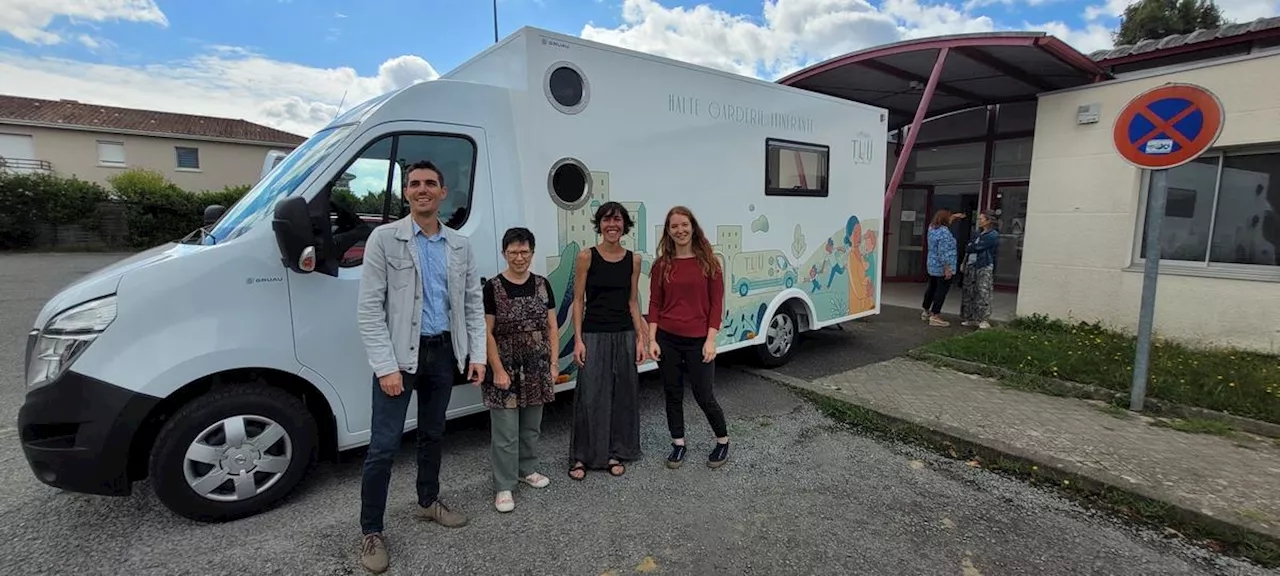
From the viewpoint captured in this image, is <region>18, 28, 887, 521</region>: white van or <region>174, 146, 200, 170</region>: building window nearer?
<region>18, 28, 887, 521</region>: white van

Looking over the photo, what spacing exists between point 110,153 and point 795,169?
36.1 m

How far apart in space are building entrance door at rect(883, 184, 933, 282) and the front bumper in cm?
1187

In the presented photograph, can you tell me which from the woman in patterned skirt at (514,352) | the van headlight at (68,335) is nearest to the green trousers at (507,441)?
the woman in patterned skirt at (514,352)

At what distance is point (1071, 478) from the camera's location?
12.1 ft

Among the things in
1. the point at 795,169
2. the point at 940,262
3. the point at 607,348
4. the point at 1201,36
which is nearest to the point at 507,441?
the point at 607,348

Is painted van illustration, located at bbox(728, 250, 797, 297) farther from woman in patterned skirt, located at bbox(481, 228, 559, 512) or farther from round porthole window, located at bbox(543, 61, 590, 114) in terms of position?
woman in patterned skirt, located at bbox(481, 228, 559, 512)

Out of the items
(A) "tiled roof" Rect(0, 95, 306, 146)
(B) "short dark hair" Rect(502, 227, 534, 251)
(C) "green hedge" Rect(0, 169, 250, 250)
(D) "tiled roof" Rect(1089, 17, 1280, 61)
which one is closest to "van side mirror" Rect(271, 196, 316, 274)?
(B) "short dark hair" Rect(502, 227, 534, 251)

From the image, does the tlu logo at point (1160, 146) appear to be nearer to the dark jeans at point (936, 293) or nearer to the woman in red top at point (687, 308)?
the woman in red top at point (687, 308)

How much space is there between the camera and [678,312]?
3764mm

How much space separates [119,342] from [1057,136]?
9637 millimetres

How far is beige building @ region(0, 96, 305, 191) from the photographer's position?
89.5ft

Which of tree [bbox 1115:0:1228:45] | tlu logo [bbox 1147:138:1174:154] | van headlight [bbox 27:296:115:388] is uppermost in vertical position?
tree [bbox 1115:0:1228:45]

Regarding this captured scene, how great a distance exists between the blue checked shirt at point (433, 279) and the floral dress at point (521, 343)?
15.2 inches

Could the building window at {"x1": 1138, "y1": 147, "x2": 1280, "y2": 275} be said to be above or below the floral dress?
above
